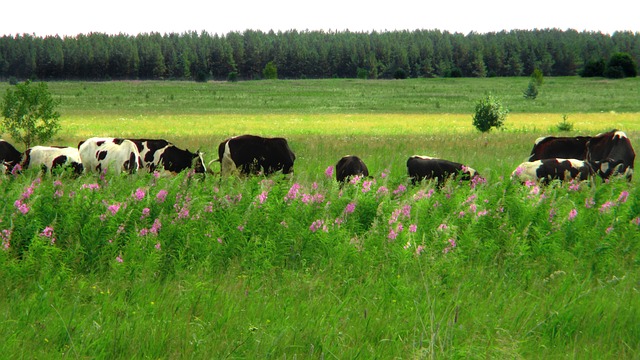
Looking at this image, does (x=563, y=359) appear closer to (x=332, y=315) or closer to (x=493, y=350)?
(x=493, y=350)

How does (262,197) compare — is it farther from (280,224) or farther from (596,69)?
(596,69)

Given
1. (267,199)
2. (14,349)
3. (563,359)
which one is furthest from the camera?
(267,199)

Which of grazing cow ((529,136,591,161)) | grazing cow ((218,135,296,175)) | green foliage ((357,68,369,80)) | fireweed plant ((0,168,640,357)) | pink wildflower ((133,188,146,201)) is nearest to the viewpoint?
fireweed plant ((0,168,640,357))

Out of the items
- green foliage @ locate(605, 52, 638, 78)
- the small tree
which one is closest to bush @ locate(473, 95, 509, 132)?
the small tree

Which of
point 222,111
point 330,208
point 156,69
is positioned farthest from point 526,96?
point 156,69

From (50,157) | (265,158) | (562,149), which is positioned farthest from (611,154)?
(50,157)

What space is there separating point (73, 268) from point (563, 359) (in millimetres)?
4577

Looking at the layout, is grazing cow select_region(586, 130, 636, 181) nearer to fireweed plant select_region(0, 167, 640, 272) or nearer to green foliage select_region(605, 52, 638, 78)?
fireweed plant select_region(0, 167, 640, 272)

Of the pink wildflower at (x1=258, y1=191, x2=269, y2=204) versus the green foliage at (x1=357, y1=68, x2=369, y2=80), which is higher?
the pink wildflower at (x1=258, y1=191, x2=269, y2=204)

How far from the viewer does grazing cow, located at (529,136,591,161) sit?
16078mm

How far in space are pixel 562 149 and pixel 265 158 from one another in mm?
7202

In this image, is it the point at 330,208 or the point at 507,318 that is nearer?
the point at 507,318

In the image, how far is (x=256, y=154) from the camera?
1575 centimetres

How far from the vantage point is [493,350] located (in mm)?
4734
